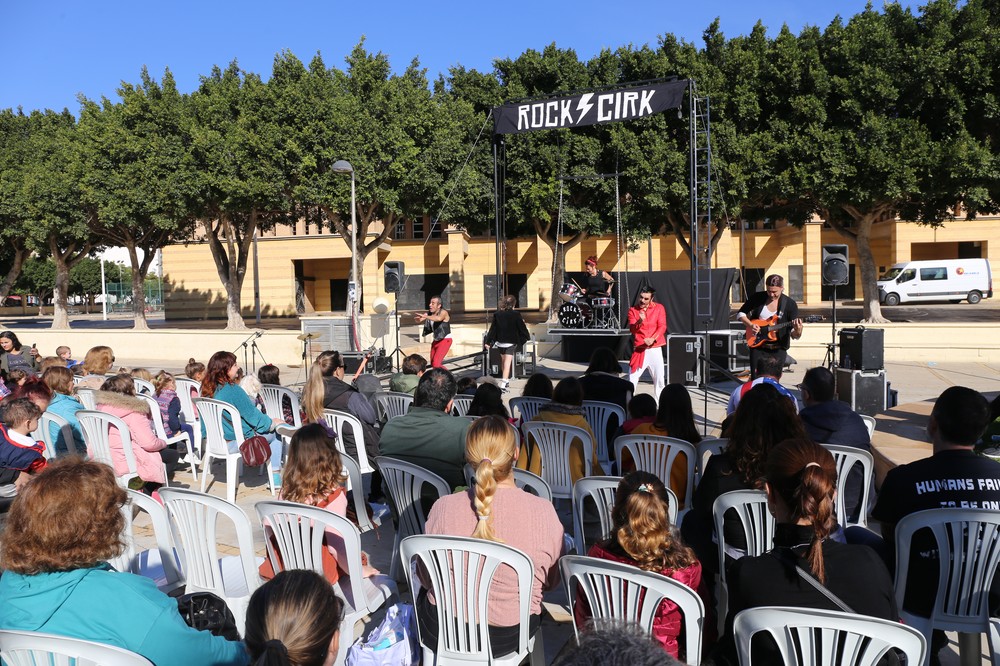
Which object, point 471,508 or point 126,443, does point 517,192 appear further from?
point 471,508

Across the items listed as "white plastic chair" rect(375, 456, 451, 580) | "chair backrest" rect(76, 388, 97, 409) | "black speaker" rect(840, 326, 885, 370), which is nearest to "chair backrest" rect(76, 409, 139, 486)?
"chair backrest" rect(76, 388, 97, 409)

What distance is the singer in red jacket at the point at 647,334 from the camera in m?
9.30

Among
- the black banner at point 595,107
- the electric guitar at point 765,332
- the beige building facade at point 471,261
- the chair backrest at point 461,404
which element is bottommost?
the chair backrest at point 461,404

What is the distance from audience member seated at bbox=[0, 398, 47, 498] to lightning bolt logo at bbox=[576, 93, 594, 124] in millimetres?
9925

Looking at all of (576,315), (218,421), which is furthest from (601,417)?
(576,315)

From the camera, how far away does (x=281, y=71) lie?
22359 millimetres

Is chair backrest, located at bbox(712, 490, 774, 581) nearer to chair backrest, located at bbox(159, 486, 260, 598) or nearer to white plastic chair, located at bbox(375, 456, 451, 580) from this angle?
white plastic chair, located at bbox(375, 456, 451, 580)

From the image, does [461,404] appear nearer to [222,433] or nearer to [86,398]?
[222,433]

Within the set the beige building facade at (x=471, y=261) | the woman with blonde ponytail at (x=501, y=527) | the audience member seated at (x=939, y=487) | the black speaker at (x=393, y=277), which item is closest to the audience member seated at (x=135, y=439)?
the woman with blonde ponytail at (x=501, y=527)

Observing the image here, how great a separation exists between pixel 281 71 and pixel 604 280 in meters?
12.6

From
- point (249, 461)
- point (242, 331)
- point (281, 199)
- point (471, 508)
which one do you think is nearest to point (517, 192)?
point (281, 199)

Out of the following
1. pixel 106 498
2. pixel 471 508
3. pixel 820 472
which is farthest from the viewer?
pixel 471 508

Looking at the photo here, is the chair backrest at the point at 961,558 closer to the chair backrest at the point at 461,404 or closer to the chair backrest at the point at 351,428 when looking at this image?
the chair backrest at the point at 351,428

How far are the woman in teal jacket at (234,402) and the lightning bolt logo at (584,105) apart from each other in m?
8.08
